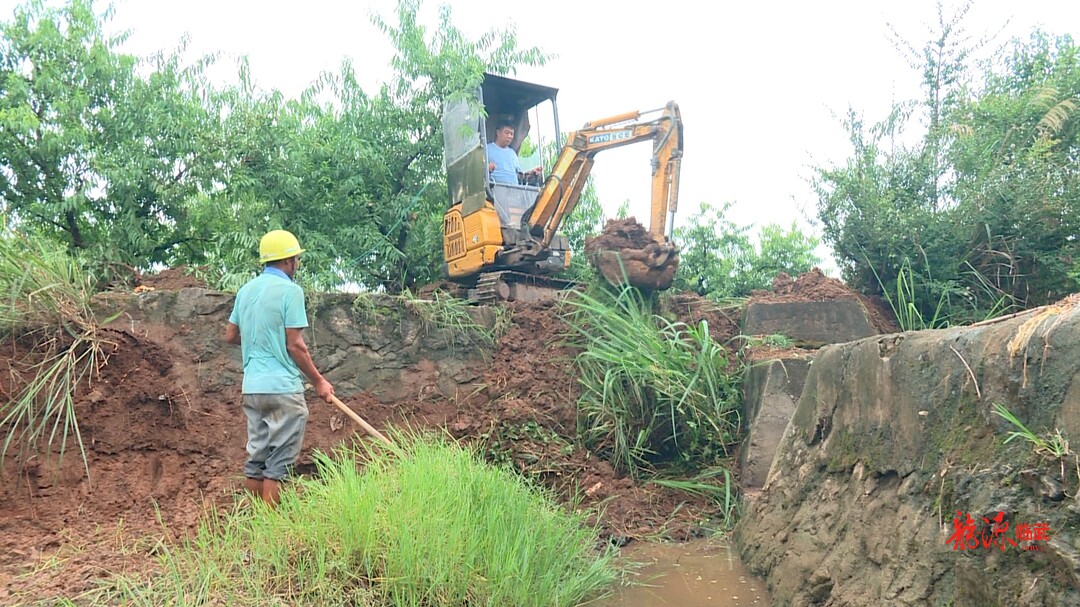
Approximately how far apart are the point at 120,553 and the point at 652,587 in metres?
2.63

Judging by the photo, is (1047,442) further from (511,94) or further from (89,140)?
(89,140)

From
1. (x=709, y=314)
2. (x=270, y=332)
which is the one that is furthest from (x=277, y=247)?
(x=709, y=314)

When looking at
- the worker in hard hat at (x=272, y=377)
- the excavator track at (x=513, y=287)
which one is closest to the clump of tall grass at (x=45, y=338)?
the worker in hard hat at (x=272, y=377)

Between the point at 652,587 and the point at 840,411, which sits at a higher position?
the point at 840,411

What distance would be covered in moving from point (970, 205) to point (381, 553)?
5815 mm

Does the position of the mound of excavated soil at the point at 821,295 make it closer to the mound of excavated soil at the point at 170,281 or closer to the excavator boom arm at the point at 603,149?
the excavator boom arm at the point at 603,149

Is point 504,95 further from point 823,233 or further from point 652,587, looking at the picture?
point 652,587

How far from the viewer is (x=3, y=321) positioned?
499cm

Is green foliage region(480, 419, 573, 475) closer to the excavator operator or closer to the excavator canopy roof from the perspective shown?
the excavator operator

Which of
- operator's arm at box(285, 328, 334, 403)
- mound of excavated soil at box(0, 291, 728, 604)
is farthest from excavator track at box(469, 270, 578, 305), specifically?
operator's arm at box(285, 328, 334, 403)

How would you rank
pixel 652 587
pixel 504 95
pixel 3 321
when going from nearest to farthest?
pixel 652 587
pixel 3 321
pixel 504 95

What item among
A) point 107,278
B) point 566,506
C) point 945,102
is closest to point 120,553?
point 566,506

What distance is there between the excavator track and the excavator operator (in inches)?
46.9

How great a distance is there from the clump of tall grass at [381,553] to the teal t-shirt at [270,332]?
0.65m
